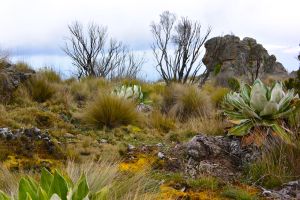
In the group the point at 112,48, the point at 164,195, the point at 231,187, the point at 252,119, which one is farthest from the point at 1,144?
the point at 112,48

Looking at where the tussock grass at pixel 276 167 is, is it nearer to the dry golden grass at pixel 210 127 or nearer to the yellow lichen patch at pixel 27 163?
the dry golden grass at pixel 210 127

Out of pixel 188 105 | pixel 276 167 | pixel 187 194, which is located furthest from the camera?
pixel 188 105

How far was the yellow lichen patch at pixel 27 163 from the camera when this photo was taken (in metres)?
4.40

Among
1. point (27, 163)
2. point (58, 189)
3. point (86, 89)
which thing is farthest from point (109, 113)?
point (58, 189)

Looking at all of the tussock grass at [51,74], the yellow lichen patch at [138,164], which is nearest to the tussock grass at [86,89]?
the tussock grass at [51,74]

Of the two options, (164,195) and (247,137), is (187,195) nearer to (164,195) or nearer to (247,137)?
(164,195)

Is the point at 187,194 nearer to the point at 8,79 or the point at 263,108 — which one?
the point at 263,108

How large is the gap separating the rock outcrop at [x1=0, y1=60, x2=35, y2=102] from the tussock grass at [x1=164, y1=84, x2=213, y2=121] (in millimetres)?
2799

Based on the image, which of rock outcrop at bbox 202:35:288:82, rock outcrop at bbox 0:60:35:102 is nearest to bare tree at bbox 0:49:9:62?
rock outcrop at bbox 0:60:35:102

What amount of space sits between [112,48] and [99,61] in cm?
143

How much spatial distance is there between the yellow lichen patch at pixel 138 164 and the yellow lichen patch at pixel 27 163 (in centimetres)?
62

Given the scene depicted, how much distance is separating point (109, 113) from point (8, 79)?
6.68ft

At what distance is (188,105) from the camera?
936cm

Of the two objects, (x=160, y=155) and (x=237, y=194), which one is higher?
(x=160, y=155)
